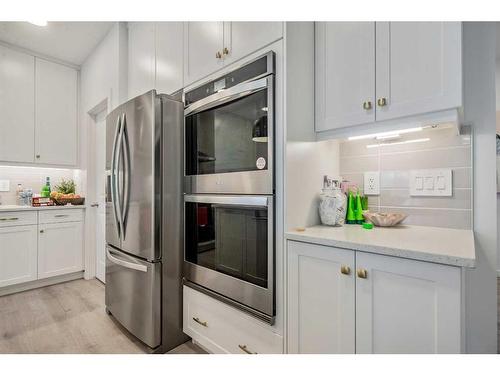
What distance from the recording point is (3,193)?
9.68 feet

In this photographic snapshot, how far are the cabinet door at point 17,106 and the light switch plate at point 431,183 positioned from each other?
3.72 m

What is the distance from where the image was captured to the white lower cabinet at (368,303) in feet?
2.65

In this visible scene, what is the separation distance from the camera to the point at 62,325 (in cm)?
199

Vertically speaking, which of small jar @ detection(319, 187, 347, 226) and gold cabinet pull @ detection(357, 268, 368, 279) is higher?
small jar @ detection(319, 187, 347, 226)

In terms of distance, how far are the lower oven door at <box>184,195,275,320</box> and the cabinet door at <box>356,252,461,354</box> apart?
0.41m

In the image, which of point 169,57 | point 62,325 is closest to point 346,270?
point 169,57

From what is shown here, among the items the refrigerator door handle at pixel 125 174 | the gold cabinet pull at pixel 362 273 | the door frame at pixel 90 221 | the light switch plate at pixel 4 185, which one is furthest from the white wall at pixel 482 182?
the light switch plate at pixel 4 185

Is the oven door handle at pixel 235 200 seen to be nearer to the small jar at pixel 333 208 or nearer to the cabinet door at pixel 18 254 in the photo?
the small jar at pixel 333 208

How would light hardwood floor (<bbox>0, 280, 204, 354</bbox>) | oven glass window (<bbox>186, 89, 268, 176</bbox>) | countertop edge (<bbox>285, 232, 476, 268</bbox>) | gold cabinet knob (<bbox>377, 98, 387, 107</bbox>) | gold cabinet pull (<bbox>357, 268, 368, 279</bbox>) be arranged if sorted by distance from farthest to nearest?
light hardwood floor (<bbox>0, 280, 204, 354</bbox>) < oven glass window (<bbox>186, 89, 268, 176</bbox>) < gold cabinet knob (<bbox>377, 98, 387, 107</bbox>) < gold cabinet pull (<bbox>357, 268, 368, 279</bbox>) < countertop edge (<bbox>285, 232, 476, 268</bbox>)

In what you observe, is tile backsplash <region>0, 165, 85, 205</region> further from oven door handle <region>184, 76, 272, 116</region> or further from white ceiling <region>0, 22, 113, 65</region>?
oven door handle <region>184, 76, 272, 116</region>

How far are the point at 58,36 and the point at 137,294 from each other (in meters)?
2.79

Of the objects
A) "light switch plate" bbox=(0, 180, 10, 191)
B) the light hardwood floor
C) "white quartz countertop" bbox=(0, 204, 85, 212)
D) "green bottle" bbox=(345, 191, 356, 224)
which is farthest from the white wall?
"light switch plate" bbox=(0, 180, 10, 191)

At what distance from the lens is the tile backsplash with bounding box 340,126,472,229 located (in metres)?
1.25

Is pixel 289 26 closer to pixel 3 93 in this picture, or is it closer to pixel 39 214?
pixel 39 214
